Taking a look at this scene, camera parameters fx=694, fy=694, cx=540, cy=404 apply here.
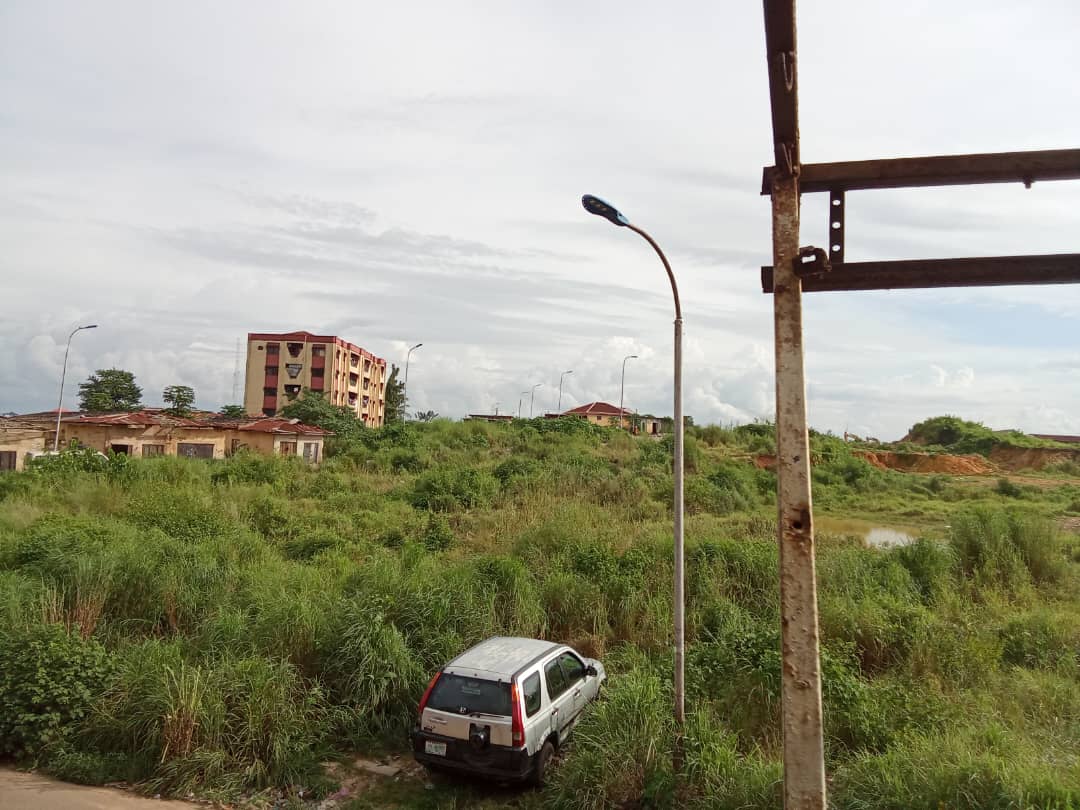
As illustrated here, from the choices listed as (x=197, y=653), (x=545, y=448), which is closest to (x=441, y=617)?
(x=197, y=653)

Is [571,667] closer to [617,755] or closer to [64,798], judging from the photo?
[617,755]

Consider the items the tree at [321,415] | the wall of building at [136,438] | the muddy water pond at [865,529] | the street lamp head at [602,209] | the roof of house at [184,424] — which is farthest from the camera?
the tree at [321,415]

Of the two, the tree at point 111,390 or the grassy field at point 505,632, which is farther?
the tree at point 111,390

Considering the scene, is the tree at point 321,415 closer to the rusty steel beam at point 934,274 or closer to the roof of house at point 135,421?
the roof of house at point 135,421

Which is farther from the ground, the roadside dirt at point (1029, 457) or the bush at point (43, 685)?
the roadside dirt at point (1029, 457)

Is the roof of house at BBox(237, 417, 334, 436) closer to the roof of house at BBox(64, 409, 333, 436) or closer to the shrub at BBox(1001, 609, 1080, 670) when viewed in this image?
the roof of house at BBox(64, 409, 333, 436)

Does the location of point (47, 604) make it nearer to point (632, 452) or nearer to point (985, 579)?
point (985, 579)

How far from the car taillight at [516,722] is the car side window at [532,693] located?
0.14 metres

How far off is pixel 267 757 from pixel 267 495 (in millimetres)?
12848

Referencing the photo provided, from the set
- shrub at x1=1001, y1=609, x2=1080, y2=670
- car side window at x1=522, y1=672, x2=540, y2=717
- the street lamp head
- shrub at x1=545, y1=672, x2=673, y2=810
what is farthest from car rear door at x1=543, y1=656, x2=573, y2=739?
shrub at x1=1001, y1=609, x2=1080, y2=670

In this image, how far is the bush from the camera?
7180mm

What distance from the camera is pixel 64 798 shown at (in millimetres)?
6418

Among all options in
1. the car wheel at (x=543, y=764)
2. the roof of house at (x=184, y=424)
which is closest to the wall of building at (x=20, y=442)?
the roof of house at (x=184, y=424)

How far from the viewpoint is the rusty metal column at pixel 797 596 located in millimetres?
4227
